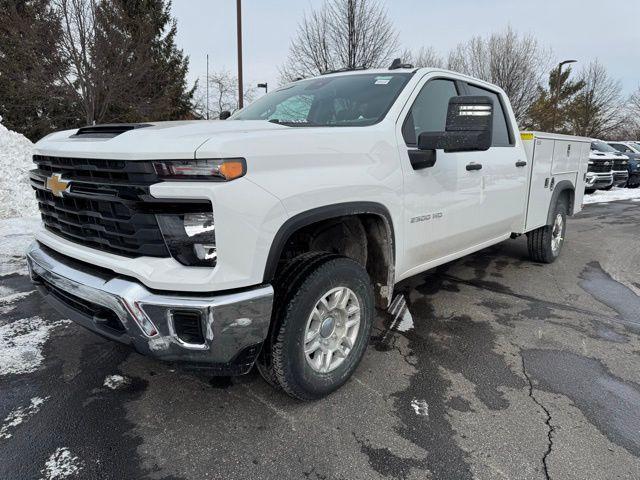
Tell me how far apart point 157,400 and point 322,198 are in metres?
1.53

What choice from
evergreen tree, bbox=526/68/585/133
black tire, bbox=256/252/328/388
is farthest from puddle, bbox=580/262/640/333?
evergreen tree, bbox=526/68/585/133

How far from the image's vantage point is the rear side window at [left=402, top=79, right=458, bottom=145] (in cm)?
304

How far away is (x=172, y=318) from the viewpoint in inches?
77.8

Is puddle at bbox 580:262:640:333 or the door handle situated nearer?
the door handle

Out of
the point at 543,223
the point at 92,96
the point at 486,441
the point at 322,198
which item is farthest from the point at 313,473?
the point at 92,96

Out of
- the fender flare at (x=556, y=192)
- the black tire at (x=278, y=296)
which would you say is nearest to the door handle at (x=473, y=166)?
the black tire at (x=278, y=296)

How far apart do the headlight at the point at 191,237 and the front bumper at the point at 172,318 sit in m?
0.16

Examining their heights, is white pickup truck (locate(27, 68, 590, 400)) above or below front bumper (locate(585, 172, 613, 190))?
above

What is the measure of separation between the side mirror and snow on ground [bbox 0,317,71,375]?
2999mm

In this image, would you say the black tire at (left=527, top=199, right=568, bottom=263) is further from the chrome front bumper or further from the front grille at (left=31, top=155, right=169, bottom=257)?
the chrome front bumper

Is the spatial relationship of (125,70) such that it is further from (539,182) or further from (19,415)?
(19,415)

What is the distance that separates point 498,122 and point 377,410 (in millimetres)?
3033

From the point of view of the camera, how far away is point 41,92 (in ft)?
40.7

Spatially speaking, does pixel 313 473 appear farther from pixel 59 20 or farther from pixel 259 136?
pixel 59 20
